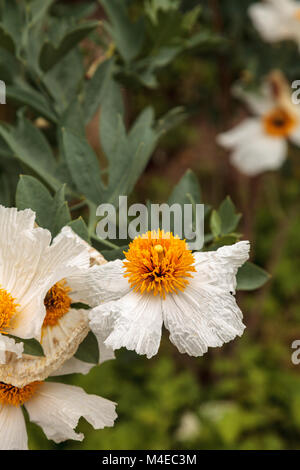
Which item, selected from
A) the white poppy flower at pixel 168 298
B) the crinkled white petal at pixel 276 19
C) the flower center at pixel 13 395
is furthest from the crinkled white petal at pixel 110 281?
the crinkled white petal at pixel 276 19

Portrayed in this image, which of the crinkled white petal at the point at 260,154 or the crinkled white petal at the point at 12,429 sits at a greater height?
the crinkled white petal at the point at 260,154

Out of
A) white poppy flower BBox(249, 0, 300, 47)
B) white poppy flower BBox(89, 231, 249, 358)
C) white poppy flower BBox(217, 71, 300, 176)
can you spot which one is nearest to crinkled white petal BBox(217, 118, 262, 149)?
white poppy flower BBox(217, 71, 300, 176)

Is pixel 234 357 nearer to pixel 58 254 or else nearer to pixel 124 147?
pixel 124 147

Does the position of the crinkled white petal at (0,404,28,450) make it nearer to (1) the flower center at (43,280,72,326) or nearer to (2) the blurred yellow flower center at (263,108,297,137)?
(1) the flower center at (43,280,72,326)

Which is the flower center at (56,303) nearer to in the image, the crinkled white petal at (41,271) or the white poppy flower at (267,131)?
the crinkled white petal at (41,271)

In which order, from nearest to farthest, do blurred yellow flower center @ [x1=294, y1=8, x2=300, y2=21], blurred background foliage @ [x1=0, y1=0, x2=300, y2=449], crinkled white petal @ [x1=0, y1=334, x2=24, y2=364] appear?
crinkled white petal @ [x1=0, y1=334, x2=24, y2=364] → blurred background foliage @ [x1=0, y1=0, x2=300, y2=449] → blurred yellow flower center @ [x1=294, y1=8, x2=300, y2=21]

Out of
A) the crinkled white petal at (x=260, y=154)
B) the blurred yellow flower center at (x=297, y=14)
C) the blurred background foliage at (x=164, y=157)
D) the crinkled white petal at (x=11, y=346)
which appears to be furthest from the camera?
the crinkled white petal at (x=260, y=154)
